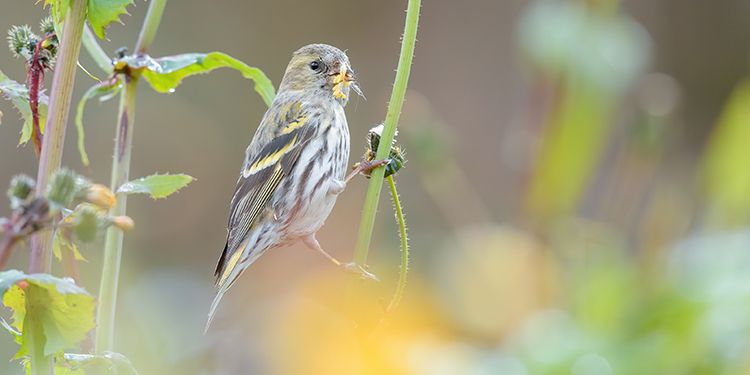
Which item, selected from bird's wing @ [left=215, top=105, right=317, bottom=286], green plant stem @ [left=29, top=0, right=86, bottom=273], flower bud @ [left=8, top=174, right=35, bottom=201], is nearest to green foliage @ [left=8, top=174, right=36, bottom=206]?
flower bud @ [left=8, top=174, right=35, bottom=201]

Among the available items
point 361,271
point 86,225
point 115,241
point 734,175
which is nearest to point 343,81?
point 734,175

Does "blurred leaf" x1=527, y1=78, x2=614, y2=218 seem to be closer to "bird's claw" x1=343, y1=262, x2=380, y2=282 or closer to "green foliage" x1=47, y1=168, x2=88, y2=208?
"bird's claw" x1=343, y1=262, x2=380, y2=282

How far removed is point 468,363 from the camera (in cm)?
175

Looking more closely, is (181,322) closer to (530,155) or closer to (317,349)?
(317,349)

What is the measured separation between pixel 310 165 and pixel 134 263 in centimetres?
104

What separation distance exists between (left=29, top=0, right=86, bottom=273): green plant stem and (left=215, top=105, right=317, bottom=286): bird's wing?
3.32 ft

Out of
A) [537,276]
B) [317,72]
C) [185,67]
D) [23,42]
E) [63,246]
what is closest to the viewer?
[23,42]

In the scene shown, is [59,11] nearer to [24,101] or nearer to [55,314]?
[24,101]

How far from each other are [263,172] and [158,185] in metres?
1.15

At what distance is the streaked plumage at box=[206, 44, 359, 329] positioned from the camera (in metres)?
2.34

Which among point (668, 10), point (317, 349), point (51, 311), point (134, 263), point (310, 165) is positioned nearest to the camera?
point (51, 311)

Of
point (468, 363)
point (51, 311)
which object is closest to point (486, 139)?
point (468, 363)

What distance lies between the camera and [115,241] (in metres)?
1.45

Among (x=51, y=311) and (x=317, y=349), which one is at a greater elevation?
(x=317, y=349)
